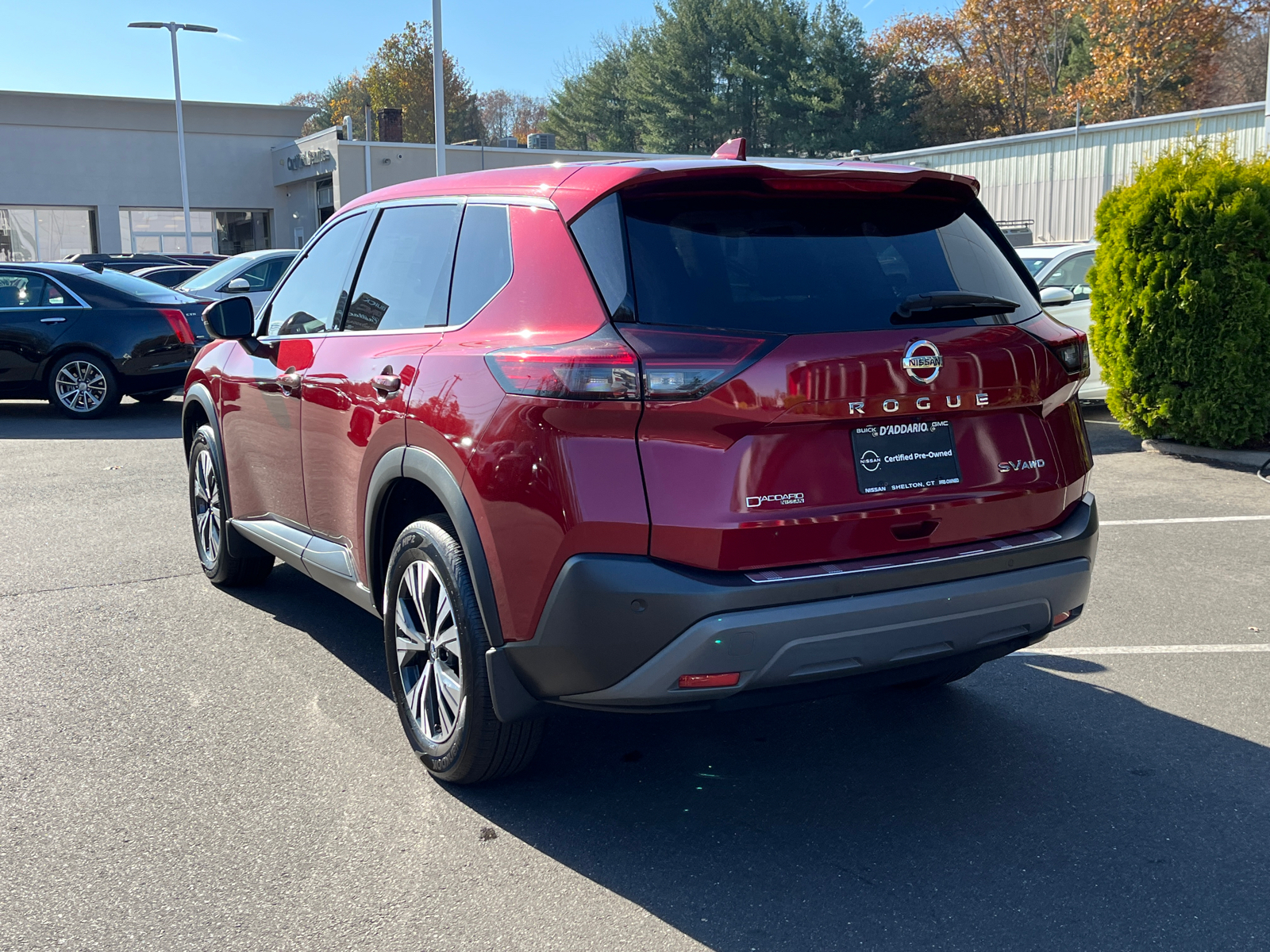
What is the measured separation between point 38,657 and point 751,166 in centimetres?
359

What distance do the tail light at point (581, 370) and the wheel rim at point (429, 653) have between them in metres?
0.74

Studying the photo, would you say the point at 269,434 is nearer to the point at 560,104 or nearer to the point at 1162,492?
the point at 1162,492

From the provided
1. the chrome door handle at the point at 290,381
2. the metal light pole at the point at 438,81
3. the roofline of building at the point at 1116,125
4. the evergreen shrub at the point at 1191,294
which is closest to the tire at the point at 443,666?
the chrome door handle at the point at 290,381

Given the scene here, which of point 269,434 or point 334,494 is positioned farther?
point 269,434

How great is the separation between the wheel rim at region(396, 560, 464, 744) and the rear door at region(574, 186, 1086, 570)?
0.90 m

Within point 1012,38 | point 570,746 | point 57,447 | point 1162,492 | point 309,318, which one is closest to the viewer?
point 570,746

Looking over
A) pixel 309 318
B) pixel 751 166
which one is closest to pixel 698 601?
pixel 751 166

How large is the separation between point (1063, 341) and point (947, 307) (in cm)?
47

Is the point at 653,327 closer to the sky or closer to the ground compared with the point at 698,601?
closer to the sky

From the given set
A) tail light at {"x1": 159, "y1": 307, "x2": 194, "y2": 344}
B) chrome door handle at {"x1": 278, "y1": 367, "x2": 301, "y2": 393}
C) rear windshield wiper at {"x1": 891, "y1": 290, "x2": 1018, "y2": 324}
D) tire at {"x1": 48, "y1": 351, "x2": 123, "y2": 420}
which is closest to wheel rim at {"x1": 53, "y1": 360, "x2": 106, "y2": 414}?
tire at {"x1": 48, "y1": 351, "x2": 123, "y2": 420}

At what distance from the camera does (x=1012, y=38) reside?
55.5 m

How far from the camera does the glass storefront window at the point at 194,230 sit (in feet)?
149

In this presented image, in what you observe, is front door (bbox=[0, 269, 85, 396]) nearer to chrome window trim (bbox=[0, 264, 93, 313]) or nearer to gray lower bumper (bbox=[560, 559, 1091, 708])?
chrome window trim (bbox=[0, 264, 93, 313])

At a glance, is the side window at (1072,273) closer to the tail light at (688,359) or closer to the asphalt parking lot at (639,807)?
the asphalt parking lot at (639,807)
